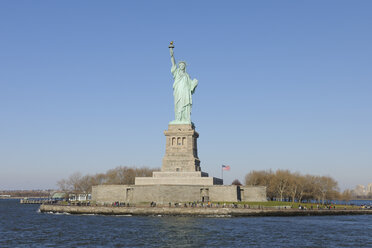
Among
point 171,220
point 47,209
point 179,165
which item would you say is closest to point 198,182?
point 179,165

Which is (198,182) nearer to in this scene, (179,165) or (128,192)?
(179,165)

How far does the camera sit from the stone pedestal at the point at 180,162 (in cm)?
6631

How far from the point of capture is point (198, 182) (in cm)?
6600

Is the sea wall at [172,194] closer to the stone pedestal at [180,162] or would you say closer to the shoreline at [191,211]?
the stone pedestal at [180,162]

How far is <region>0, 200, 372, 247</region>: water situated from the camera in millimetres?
34688

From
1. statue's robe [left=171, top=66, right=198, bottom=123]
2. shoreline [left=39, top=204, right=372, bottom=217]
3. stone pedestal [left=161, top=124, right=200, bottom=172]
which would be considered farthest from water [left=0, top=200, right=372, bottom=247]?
statue's robe [left=171, top=66, right=198, bottom=123]

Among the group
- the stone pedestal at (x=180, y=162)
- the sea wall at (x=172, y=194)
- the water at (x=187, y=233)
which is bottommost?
the water at (x=187, y=233)

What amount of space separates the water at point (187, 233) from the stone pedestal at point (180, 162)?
14.4m

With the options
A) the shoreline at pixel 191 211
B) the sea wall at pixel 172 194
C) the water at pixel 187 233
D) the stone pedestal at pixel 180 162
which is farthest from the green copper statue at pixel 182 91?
the water at pixel 187 233

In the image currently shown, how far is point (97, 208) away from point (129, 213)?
5.24 m

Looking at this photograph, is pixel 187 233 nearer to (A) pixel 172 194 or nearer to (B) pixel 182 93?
(A) pixel 172 194

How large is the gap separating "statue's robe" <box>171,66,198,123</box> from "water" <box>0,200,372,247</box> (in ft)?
79.9

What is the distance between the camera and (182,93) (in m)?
72.4

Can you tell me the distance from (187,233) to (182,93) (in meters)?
36.5
